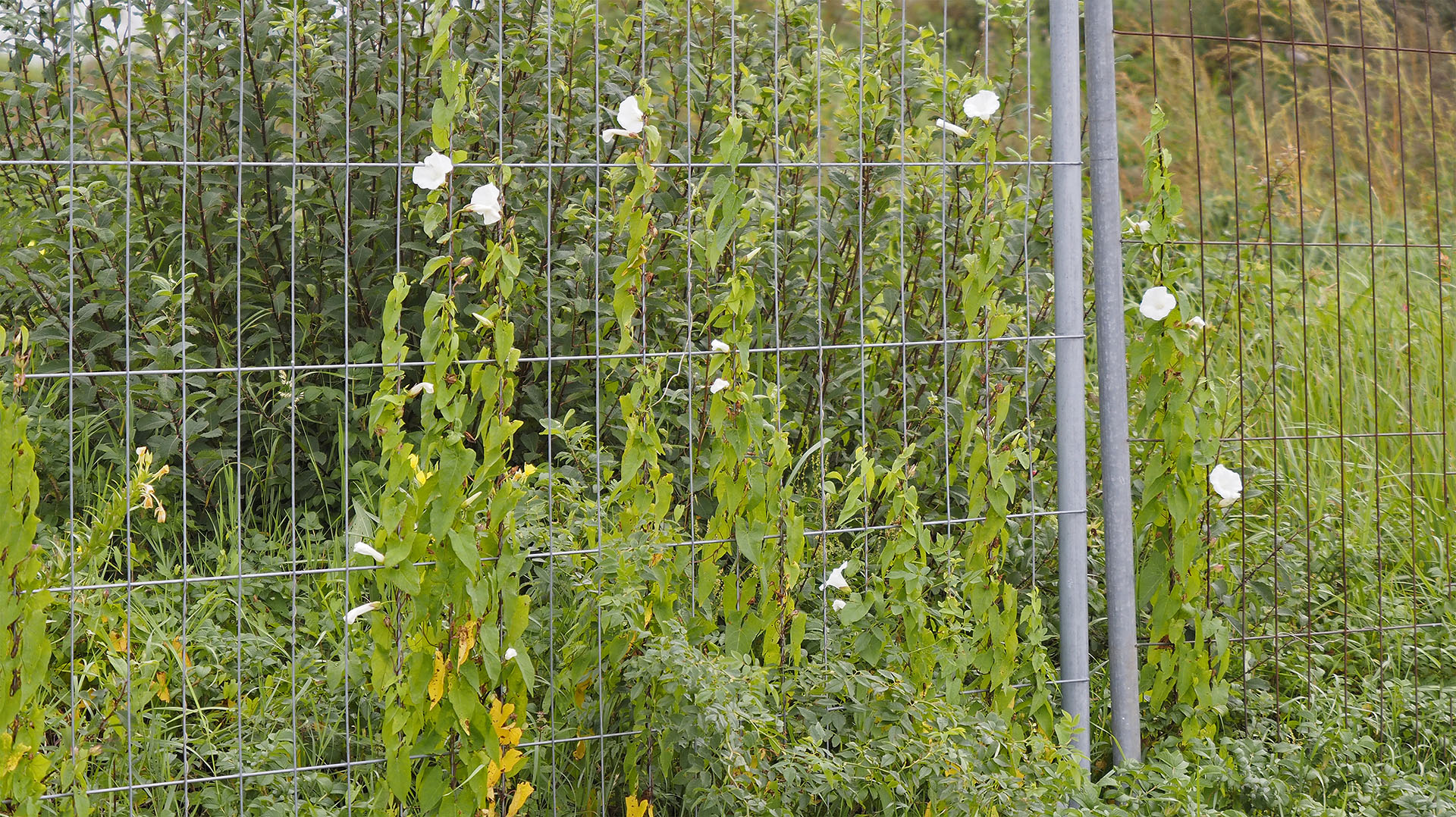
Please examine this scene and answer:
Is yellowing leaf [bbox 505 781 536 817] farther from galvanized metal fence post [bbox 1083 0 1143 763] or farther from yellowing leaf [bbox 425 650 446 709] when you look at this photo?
galvanized metal fence post [bbox 1083 0 1143 763]

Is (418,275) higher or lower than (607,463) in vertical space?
higher

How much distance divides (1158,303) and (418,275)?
1.71m

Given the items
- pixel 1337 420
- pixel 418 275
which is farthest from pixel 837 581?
pixel 1337 420

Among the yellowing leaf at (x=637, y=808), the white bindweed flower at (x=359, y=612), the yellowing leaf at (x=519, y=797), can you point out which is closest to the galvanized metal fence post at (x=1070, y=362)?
the yellowing leaf at (x=637, y=808)

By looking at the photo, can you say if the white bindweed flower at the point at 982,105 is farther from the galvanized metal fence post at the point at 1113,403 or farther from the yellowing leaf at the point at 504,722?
the yellowing leaf at the point at 504,722

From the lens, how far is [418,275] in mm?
2846

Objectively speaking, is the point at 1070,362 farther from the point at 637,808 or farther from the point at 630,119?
the point at 637,808

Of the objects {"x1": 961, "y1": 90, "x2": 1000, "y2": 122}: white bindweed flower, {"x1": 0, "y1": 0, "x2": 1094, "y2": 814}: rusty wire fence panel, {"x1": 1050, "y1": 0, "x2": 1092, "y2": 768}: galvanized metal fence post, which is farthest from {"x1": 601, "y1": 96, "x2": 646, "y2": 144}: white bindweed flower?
{"x1": 1050, "y1": 0, "x2": 1092, "y2": 768}: galvanized metal fence post

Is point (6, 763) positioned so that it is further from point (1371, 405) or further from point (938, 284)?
point (1371, 405)

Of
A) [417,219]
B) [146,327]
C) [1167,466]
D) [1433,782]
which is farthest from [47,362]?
[1433,782]

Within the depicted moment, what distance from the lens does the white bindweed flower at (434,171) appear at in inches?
78.2

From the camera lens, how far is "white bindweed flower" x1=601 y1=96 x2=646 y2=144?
2.12 m

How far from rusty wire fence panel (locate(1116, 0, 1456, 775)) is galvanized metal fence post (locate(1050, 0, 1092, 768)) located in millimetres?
193

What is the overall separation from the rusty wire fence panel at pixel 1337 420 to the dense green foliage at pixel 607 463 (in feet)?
0.10
